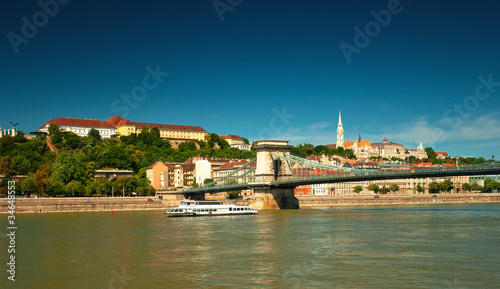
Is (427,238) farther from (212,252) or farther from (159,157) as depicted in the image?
(159,157)

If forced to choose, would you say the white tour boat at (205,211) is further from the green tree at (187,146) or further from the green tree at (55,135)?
the green tree at (187,146)

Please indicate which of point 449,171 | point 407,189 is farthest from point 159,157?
point 449,171

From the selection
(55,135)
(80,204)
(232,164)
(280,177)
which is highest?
(55,135)

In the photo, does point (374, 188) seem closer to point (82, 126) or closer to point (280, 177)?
point (280, 177)

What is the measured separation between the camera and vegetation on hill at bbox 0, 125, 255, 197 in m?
50.9

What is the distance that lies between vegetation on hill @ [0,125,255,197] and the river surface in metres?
25.5

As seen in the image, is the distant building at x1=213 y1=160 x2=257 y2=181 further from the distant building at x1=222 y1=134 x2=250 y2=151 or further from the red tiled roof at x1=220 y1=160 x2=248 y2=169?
the distant building at x1=222 y1=134 x2=250 y2=151

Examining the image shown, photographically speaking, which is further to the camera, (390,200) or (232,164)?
(232,164)

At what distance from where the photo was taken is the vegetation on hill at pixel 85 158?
5092 centimetres

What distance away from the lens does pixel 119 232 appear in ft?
81.5

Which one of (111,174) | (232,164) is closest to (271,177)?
(111,174)

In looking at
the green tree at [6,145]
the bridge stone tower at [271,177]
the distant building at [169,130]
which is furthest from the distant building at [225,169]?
the distant building at [169,130]

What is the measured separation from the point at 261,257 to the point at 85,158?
4815 centimetres

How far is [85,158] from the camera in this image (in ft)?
201
